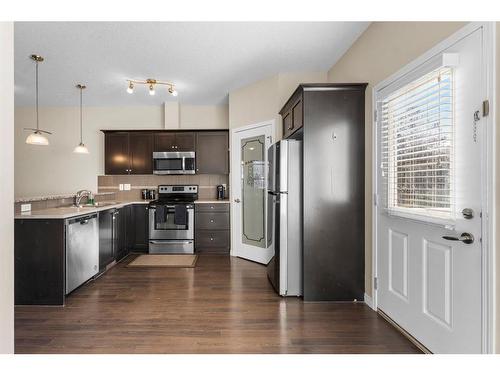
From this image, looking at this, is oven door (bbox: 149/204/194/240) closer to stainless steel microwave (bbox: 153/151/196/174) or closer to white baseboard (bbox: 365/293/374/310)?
stainless steel microwave (bbox: 153/151/196/174)

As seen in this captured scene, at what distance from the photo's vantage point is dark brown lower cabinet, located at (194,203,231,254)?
4.38 m

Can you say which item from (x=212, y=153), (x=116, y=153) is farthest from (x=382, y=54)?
(x=116, y=153)

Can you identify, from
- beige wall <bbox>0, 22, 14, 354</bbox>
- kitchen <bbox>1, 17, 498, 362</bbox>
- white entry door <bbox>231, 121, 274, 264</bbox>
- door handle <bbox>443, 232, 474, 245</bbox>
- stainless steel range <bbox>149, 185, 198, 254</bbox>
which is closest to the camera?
beige wall <bbox>0, 22, 14, 354</bbox>

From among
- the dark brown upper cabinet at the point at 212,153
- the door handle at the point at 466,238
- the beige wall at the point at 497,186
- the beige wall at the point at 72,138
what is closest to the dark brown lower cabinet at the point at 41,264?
the dark brown upper cabinet at the point at 212,153

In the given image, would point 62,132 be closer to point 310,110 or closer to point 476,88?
point 310,110

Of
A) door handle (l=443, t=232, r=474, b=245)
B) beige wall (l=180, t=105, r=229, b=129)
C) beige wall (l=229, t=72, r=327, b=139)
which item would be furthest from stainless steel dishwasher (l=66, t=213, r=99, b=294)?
door handle (l=443, t=232, r=474, b=245)

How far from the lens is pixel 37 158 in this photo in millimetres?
5129

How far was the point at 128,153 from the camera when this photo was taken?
4.82 m

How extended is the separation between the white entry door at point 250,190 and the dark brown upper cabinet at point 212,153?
1.47 feet

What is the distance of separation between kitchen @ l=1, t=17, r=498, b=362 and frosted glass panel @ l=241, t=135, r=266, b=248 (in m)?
0.03

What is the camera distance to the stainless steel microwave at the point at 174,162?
4.70 metres

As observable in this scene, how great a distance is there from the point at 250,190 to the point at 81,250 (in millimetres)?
2332

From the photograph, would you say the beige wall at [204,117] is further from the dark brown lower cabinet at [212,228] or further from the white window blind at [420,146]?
the white window blind at [420,146]

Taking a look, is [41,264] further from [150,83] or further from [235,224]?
[150,83]
